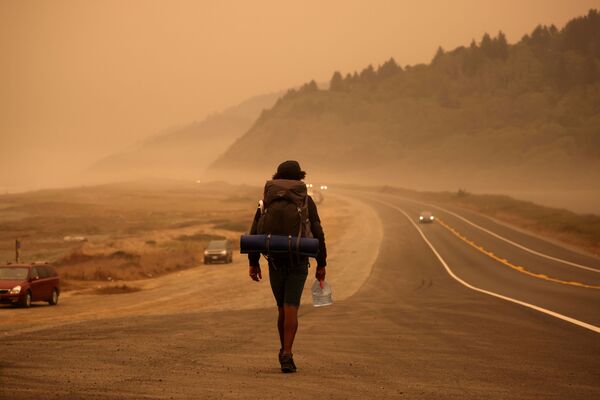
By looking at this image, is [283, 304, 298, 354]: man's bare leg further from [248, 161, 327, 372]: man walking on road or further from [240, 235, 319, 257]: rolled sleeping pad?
[240, 235, 319, 257]: rolled sleeping pad

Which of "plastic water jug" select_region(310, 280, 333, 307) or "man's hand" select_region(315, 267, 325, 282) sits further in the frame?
"plastic water jug" select_region(310, 280, 333, 307)

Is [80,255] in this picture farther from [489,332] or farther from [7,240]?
[489,332]

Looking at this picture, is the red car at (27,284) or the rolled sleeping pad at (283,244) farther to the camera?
the red car at (27,284)

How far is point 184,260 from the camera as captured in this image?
49844 millimetres

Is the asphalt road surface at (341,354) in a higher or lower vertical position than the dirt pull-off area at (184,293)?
higher

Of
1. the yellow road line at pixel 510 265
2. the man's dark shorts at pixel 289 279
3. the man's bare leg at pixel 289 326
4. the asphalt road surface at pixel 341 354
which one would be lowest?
the yellow road line at pixel 510 265

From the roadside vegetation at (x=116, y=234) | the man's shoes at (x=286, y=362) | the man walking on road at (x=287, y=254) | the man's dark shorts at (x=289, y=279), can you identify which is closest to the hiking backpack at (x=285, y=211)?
the man walking on road at (x=287, y=254)

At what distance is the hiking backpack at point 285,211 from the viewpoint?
348 inches

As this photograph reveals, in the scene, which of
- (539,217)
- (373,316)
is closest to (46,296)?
(373,316)

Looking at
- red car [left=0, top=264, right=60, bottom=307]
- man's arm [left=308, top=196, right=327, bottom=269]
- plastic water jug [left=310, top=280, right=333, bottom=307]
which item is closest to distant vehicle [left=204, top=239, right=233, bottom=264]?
red car [left=0, top=264, right=60, bottom=307]

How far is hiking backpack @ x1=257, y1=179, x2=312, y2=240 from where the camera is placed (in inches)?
348

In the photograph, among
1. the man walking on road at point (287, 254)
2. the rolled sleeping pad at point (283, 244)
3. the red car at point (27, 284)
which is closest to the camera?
the rolled sleeping pad at point (283, 244)

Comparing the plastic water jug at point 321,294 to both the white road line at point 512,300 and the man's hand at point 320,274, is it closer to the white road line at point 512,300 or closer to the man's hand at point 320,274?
the man's hand at point 320,274

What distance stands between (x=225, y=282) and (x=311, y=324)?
21269 millimetres
